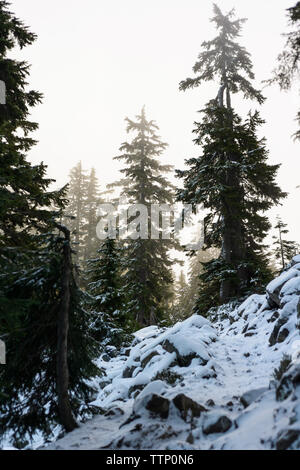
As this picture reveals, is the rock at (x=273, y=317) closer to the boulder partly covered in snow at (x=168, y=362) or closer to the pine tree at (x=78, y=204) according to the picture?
the boulder partly covered in snow at (x=168, y=362)

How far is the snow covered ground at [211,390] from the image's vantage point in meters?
3.40

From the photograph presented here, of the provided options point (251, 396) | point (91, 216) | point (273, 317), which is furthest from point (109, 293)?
point (91, 216)

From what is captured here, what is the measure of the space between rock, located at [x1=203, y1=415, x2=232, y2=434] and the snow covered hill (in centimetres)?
1

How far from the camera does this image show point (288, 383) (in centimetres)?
361

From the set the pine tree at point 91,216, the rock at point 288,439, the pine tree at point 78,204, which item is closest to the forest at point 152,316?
the rock at point 288,439

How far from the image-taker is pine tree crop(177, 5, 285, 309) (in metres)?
13.3

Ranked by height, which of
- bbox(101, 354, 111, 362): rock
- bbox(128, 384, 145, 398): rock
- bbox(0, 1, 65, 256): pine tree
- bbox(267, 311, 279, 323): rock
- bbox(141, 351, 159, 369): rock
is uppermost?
bbox(0, 1, 65, 256): pine tree

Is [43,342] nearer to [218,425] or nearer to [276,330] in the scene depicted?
[218,425]

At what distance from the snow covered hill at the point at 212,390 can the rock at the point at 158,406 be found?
1 centimetres

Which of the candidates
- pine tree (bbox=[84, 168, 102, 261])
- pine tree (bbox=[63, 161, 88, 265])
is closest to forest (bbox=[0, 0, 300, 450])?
pine tree (bbox=[84, 168, 102, 261])

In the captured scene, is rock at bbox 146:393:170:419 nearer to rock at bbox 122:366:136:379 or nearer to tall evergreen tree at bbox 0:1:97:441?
tall evergreen tree at bbox 0:1:97:441
